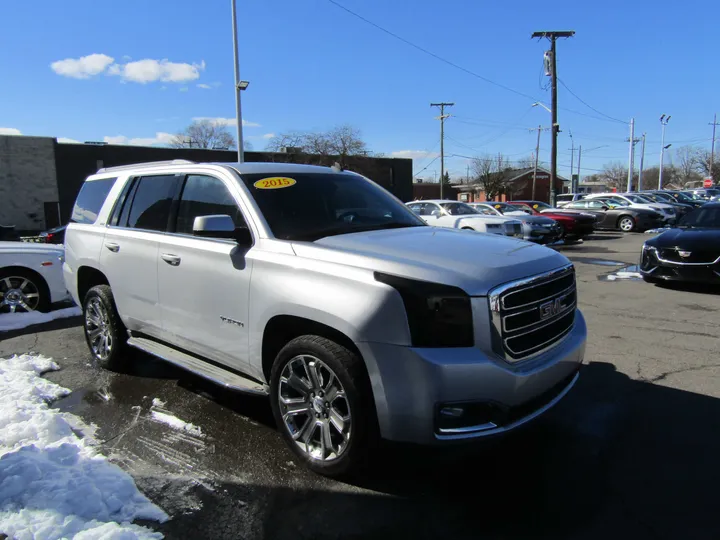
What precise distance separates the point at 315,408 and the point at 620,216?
2282cm

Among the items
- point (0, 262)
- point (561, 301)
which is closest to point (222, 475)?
point (561, 301)

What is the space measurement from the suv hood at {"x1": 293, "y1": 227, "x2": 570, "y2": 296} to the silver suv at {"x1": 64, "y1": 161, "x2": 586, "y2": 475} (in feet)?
0.04

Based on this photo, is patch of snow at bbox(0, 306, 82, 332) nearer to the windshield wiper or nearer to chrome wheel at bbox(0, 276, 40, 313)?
chrome wheel at bbox(0, 276, 40, 313)

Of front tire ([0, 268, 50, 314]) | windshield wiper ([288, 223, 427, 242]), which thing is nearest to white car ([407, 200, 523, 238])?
front tire ([0, 268, 50, 314])

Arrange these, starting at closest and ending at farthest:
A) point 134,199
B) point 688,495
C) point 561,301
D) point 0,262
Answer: point 688,495 < point 561,301 < point 134,199 < point 0,262

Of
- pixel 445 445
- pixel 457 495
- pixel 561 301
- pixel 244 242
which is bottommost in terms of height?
pixel 457 495

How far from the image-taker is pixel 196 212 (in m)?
3.97

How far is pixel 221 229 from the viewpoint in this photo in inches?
128

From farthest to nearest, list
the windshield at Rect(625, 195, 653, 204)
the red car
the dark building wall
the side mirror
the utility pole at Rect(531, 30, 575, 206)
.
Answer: the dark building wall
the utility pole at Rect(531, 30, 575, 206)
the windshield at Rect(625, 195, 653, 204)
the red car
the side mirror

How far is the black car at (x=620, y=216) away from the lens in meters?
21.7

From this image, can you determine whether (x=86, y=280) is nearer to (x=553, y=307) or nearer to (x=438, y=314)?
(x=438, y=314)

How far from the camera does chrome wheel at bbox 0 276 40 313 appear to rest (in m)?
6.95

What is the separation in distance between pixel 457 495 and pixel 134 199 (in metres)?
3.80

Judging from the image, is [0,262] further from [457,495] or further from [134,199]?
[457,495]
